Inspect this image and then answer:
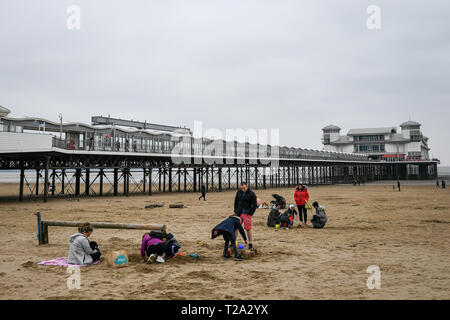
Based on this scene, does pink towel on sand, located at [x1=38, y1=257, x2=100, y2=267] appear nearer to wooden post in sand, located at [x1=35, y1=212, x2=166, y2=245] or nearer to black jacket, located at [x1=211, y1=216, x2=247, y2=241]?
wooden post in sand, located at [x1=35, y1=212, x2=166, y2=245]

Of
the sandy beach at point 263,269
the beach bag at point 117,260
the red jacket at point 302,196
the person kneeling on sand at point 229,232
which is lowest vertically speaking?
the sandy beach at point 263,269

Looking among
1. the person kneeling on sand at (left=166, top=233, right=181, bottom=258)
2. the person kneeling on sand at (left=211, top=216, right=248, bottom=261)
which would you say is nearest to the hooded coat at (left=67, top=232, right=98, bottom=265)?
the person kneeling on sand at (left=166, top=233, right=181, bottom=258)

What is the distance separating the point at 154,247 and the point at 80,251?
1.56m

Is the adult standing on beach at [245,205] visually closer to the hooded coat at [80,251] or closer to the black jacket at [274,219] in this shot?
the hooded coat at [80,251]

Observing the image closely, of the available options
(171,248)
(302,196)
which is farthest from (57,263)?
(302,196)

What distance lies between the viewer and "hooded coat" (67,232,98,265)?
264 inches

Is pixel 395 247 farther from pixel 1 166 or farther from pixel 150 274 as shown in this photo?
pixel 1 166

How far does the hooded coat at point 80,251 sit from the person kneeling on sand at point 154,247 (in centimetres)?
114

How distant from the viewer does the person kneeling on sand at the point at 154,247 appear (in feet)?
22.7

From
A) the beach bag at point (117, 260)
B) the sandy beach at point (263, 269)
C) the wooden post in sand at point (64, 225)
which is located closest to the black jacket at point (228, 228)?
the sandy beach at point (263, 269)

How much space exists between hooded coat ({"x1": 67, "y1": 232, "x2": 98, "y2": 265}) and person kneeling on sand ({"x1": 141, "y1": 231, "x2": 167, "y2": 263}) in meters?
1.14

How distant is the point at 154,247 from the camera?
276 inches

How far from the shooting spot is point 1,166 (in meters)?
27.5
